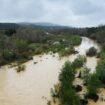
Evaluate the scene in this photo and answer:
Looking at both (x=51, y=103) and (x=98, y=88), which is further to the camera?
(x=98, y=88)

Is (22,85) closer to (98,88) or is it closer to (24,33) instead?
(98,88)

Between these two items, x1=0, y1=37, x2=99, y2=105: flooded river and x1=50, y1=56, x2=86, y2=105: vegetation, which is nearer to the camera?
x1=50, y1=56, x2=86, y2=105: vegetation

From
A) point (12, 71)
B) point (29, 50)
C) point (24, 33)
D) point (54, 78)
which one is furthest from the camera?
point (24, 33)

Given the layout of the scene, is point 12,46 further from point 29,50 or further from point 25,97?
point 25,97

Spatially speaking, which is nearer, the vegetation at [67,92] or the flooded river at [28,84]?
the vegetation at [67,92]

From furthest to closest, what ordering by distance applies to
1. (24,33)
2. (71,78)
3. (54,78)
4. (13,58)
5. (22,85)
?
(24,33), (13,58), (54,78), (22,85), (71,78)

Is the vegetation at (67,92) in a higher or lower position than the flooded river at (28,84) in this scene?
higher

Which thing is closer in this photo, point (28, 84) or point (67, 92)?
point (67, 92)

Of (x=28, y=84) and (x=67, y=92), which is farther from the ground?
(x=67, y=92)

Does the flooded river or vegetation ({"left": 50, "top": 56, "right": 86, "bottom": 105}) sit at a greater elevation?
vegetation ({"left": 50, "top": 56, "right": 86, "bottom": 105})

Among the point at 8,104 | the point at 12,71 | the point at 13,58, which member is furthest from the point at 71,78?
the point at 13,58
